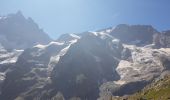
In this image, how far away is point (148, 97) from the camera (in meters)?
126

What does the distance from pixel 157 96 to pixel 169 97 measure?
455 inches

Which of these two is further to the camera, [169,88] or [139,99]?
[169,88]

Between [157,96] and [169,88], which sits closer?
[157,96]

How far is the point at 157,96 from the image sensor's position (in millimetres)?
122812

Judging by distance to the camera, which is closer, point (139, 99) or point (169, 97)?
point (169, 97)

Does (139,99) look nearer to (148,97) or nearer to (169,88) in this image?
(148,97)

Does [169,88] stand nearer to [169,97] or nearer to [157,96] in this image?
[157,96]

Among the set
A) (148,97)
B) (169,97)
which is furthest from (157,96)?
(169,97)

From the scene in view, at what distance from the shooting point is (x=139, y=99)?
123 meters

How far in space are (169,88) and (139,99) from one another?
13.6 meters

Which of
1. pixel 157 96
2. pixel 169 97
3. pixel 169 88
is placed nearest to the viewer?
pixel 169 97

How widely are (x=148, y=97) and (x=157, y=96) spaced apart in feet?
12.2

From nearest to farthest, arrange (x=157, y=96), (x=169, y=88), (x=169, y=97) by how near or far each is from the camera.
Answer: (x=169, y=97)
(x=157, y=96)
(x=169, y=88)

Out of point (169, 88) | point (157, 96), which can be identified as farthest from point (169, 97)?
point (169, 88)
